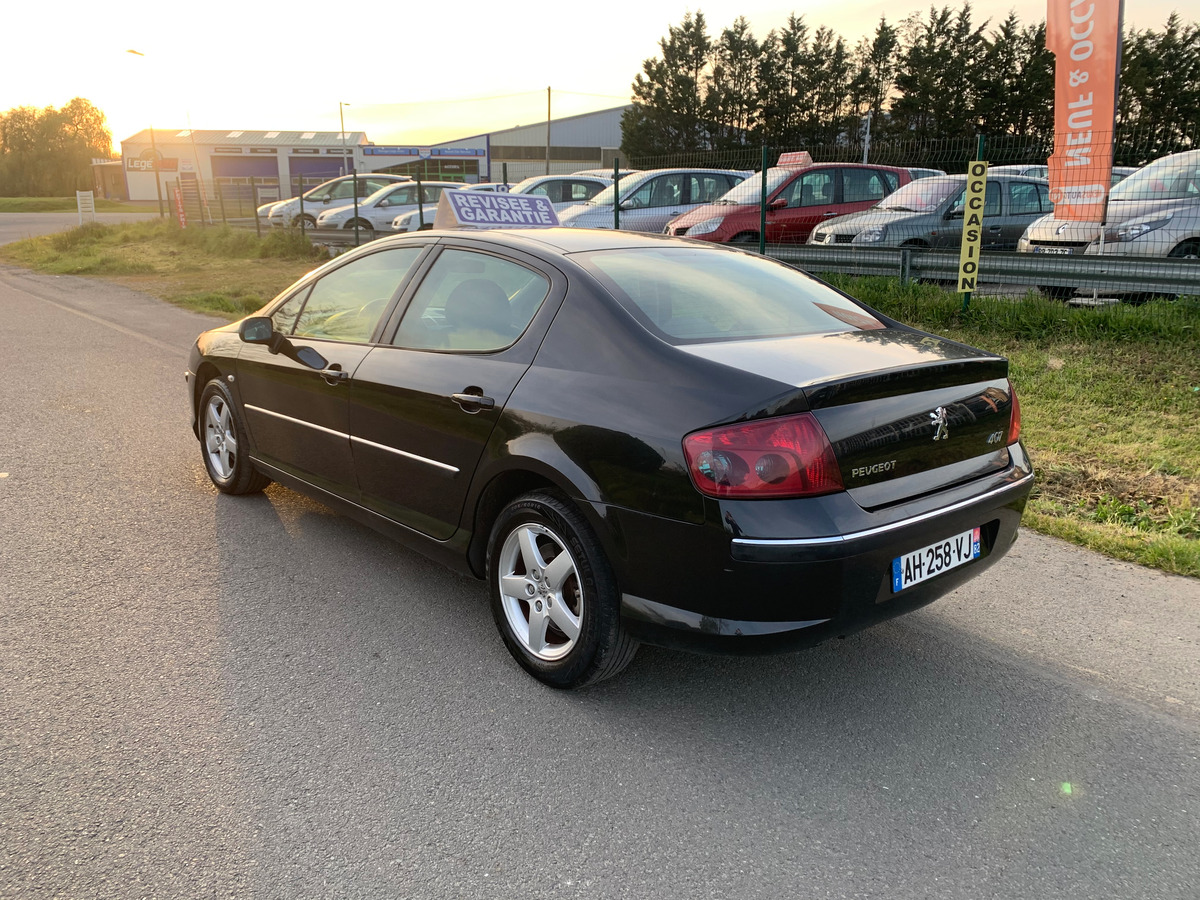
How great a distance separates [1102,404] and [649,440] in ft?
17.2

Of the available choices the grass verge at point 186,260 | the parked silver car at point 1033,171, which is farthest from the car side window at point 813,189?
the grass verge at point 186,260

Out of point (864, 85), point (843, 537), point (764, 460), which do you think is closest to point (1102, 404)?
point (843, 537)

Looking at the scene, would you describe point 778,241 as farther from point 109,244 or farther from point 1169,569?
point 109,244

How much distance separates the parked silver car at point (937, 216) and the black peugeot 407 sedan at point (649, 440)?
26.6 feet

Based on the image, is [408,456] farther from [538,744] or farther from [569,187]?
[569,187]

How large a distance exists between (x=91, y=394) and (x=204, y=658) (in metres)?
5.30

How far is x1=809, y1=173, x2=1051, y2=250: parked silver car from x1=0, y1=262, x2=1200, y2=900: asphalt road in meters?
7.91

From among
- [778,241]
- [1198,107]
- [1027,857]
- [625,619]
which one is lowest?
[1027,857]

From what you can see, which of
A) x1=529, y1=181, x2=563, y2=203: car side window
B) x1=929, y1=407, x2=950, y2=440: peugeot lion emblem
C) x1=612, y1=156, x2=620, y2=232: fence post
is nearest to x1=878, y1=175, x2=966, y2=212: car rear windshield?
x1=612, y1=156, x2=620, y2=232: fence post

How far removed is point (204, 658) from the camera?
129 inches

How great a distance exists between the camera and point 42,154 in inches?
3713

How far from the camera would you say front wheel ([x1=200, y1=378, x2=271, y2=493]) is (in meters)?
4.84

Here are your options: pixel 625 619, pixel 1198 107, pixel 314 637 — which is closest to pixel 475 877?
pixel 625 619

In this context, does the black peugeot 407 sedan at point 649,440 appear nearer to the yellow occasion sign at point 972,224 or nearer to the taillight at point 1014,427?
the taillight at point 1014,427
